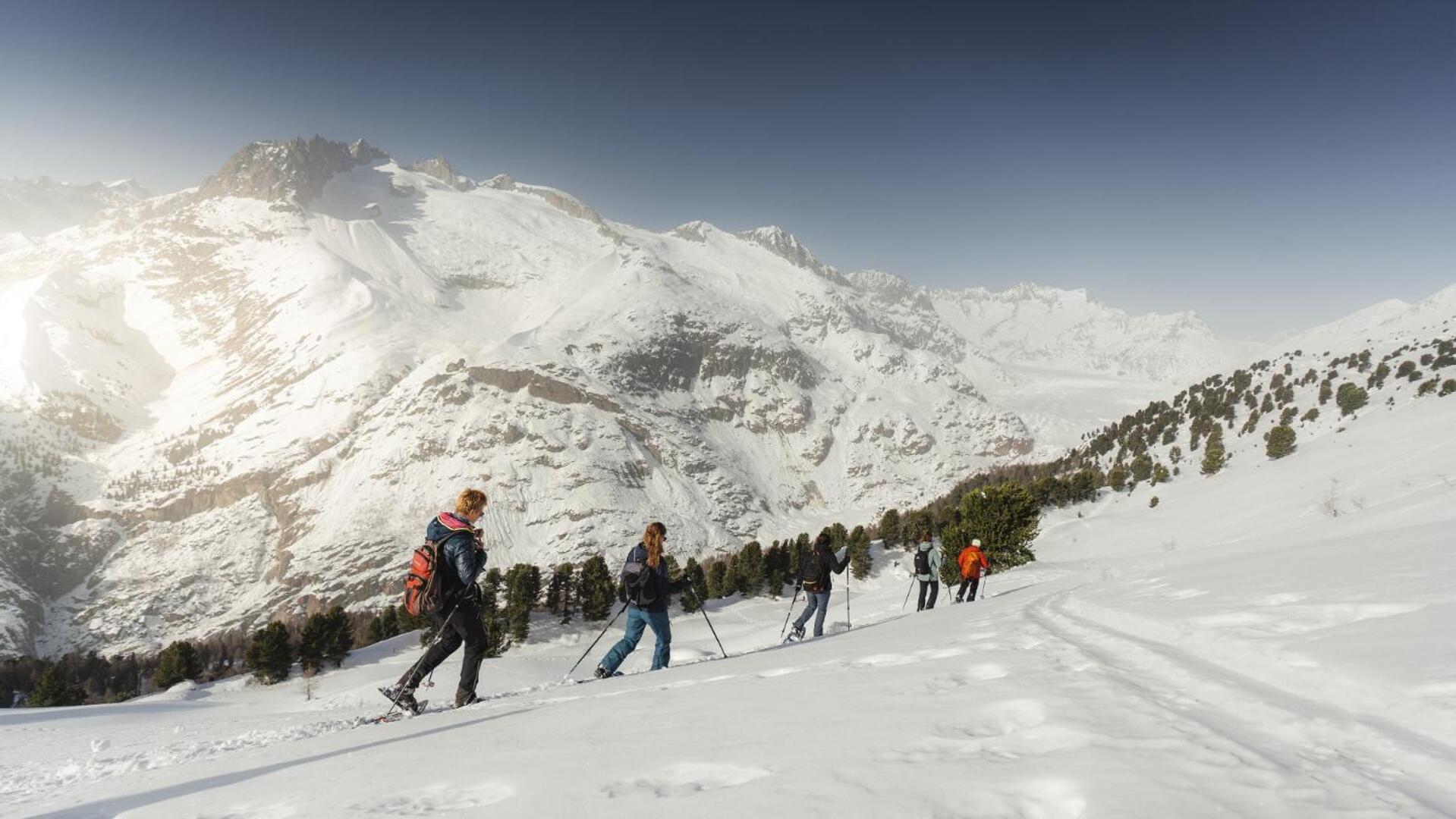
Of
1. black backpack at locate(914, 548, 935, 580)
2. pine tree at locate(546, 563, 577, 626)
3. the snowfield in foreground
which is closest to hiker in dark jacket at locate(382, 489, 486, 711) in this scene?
the snowfield in foreground

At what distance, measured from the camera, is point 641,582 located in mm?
10344

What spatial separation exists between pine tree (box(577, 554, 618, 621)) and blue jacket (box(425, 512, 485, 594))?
5605cm

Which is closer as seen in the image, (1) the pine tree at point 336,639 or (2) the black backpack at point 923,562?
(2) the black backpack at point 923,562

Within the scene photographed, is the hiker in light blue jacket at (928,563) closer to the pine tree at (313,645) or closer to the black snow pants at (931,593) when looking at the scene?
the black snow pants at (931,593)

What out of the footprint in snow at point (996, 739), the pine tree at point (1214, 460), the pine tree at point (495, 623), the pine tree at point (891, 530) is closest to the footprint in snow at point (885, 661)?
the footprint in snow at point (996, 739)

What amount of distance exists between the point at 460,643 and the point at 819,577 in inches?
364

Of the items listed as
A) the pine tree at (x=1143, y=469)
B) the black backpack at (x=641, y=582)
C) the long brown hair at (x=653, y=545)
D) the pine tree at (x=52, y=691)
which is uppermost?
the long brown hair at (x=653, y=545)

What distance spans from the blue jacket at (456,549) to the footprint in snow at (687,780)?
5.32 m

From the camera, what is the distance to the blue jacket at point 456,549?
25.5ft

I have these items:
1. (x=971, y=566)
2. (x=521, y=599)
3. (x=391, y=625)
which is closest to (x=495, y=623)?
(x=521, y=599)

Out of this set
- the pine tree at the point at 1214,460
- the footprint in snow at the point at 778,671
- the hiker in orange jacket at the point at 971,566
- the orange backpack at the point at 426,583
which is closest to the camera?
the footprint in snow at the point at 778,671

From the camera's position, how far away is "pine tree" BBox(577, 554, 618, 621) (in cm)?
6266

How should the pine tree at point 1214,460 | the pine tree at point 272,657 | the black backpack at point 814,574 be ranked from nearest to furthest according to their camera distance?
the black backpack at point 814,574, the pine tree at point 1214,460, the pine tree at point 272,657

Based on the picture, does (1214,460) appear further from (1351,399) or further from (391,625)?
(391,625)
